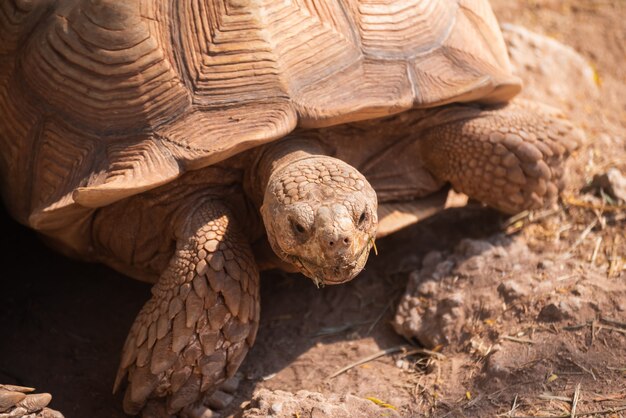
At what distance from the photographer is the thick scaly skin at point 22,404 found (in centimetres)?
290

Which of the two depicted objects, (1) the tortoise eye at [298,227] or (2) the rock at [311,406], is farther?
(2) the rock at [311,406]

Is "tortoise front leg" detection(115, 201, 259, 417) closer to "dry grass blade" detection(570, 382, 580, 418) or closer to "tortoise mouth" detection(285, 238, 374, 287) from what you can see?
"tortoise mouth" detection(285, 238, 374, 287)

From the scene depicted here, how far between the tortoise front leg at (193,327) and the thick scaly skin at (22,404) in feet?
1.11

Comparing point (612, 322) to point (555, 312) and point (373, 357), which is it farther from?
point (373, 357)

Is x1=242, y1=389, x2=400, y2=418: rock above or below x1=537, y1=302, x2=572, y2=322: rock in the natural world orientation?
above

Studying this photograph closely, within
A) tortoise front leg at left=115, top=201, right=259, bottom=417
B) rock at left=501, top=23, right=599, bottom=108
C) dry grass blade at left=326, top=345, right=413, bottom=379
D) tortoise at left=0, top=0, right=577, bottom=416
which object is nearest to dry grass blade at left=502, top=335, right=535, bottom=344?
dry grass blade at left=326, top=345, right=413, bottom=379

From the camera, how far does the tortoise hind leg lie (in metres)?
3.69

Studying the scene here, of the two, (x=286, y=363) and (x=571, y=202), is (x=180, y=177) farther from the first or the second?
(x=571, y=202)

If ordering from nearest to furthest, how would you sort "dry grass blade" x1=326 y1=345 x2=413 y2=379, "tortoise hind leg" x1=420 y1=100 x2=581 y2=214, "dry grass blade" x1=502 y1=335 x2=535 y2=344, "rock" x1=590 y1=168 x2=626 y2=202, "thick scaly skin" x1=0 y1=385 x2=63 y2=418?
"thick scaly skin" x1=0 y1=385 x2=63 y2=418 < "dry grass blade" x1=502 y1=335 x2=535 y2=344 < "dry grass blade" x1=326 y1=345 x2=413 y2=379 < "tortoise hind leg" x1=420 y1=100 x2=581 y2=214 < "rock" x1=590 y1=168 x2=626 y2=202

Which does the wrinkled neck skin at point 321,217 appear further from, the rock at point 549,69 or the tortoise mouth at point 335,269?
the rock at point 549,69

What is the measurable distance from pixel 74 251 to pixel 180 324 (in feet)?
3.26

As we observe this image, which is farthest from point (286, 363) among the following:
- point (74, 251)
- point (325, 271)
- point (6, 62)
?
point (6, 62)

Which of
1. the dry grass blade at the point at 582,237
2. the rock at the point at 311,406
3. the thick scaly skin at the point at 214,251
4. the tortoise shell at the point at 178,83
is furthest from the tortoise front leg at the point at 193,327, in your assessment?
the dry grass blade at the point at 582,237

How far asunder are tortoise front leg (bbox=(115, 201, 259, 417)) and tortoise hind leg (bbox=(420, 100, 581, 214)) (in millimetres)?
1173
